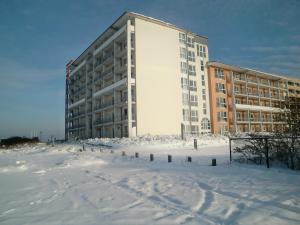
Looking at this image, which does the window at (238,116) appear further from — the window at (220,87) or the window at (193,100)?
the window at (193,100)

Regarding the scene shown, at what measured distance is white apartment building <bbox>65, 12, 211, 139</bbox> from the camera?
36.6 m

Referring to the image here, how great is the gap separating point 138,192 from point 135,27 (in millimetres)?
35419

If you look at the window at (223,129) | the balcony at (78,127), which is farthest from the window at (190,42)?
the balcony at (78,127)

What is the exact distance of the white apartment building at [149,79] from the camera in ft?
120

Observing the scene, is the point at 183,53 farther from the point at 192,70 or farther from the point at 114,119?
the point at 114,119

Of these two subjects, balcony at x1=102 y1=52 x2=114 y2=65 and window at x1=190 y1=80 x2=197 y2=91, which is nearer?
balcony at x1=102 y1=52 x2=114 y2=65

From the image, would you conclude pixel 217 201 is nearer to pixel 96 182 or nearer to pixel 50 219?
pixel 50 219

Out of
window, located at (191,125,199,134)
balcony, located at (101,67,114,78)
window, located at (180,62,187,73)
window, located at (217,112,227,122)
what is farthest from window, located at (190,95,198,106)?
balcony, located at (101,67,114,78)

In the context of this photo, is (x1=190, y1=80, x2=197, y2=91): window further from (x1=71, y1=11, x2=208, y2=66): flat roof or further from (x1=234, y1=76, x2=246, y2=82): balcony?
(x1=234, y1=76, x2=246, y2=82): balcony

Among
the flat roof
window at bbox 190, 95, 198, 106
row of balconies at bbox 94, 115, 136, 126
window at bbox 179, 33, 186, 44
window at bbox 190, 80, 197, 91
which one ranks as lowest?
row of balconies at bbox 94, 115, 136, 126

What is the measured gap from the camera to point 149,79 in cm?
3775

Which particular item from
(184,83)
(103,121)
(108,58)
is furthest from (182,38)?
(103,121)

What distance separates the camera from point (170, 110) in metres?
38.8

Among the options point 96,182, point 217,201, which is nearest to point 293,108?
point 217,201
